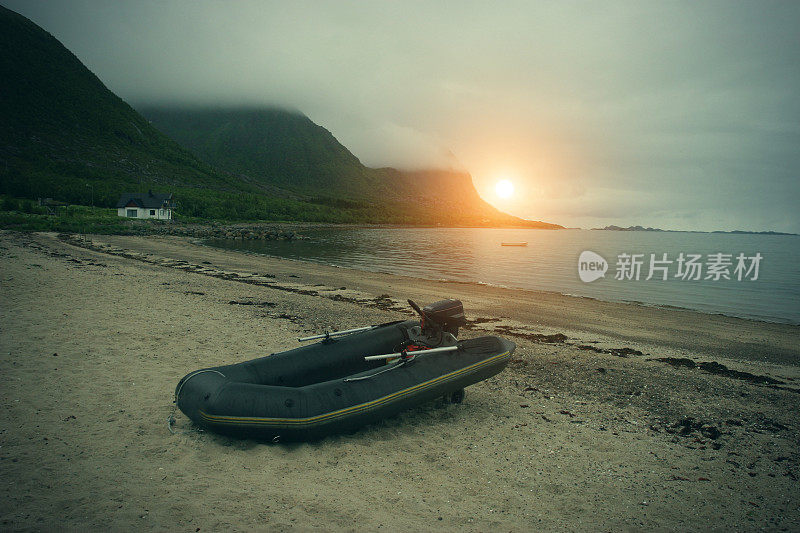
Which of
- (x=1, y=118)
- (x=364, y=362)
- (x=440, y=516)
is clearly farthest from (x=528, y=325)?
(x=1, y=118)

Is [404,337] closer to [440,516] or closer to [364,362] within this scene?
[364,362]

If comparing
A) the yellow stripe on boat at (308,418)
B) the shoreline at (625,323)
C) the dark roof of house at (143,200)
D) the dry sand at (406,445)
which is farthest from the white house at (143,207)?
the yellow stripe on boat at (308,418)

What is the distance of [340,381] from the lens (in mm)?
6207

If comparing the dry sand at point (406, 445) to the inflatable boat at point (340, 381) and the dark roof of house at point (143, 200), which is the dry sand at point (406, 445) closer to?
the inflatable boat at point (340, 381)

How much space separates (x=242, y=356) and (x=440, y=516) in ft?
20.1

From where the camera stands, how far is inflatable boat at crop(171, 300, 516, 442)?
5.60 m

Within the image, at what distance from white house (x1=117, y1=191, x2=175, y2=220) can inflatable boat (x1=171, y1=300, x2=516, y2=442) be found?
2933 inches

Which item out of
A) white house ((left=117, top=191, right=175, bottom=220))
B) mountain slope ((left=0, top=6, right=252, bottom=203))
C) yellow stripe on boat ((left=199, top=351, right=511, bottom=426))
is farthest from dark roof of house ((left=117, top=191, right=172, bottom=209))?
yellow stripe on boat ((left=199, top=351, right=511, bottom=426))

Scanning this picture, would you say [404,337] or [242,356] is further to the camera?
[242,356]

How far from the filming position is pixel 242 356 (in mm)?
9312

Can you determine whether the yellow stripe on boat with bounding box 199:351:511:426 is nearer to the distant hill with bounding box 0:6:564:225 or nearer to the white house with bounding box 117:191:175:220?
the white house with bounding box 117:191:175:220

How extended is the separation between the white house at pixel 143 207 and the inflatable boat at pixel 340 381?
74.5m

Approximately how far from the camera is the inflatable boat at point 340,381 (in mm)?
5602

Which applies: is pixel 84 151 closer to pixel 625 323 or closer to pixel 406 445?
pixel 625 323
